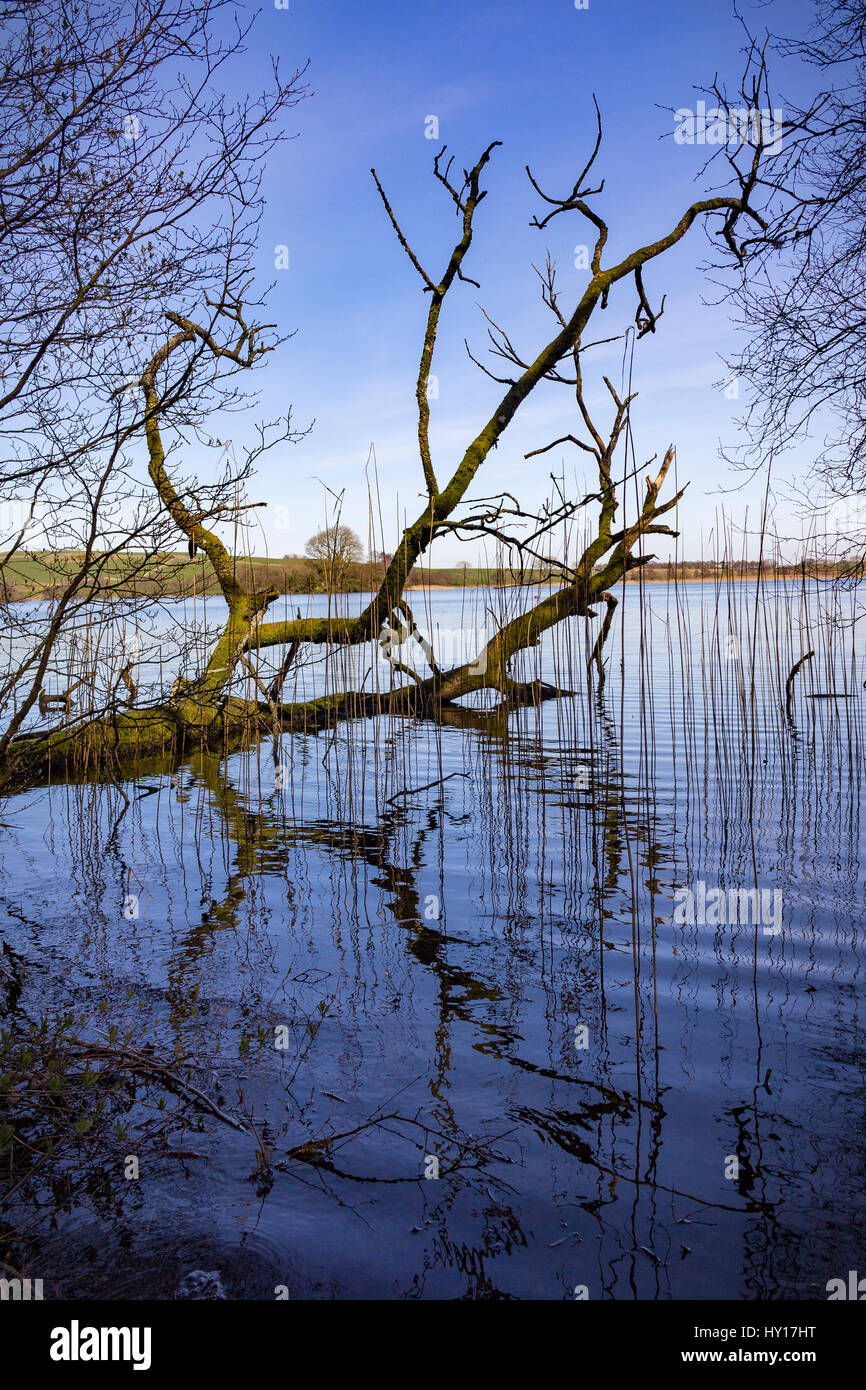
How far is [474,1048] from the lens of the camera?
8.20 ft

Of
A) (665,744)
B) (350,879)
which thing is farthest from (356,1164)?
(665,744)


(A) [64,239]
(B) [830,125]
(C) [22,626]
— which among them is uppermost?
(B) [830,125]

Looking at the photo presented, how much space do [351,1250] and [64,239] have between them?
244cm

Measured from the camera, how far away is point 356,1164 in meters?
2.00

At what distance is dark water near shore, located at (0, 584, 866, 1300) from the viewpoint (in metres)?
1.71

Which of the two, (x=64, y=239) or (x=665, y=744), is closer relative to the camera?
(x=64, y=239)

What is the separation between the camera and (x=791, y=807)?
5.30 metres

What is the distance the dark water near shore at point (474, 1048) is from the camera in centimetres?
171

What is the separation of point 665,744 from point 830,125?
16.2 ft

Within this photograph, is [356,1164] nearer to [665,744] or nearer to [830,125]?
[830,125]

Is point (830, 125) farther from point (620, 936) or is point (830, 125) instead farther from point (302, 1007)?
point (302, 1007)

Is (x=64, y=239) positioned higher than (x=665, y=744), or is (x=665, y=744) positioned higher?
(x=64, y=239)
